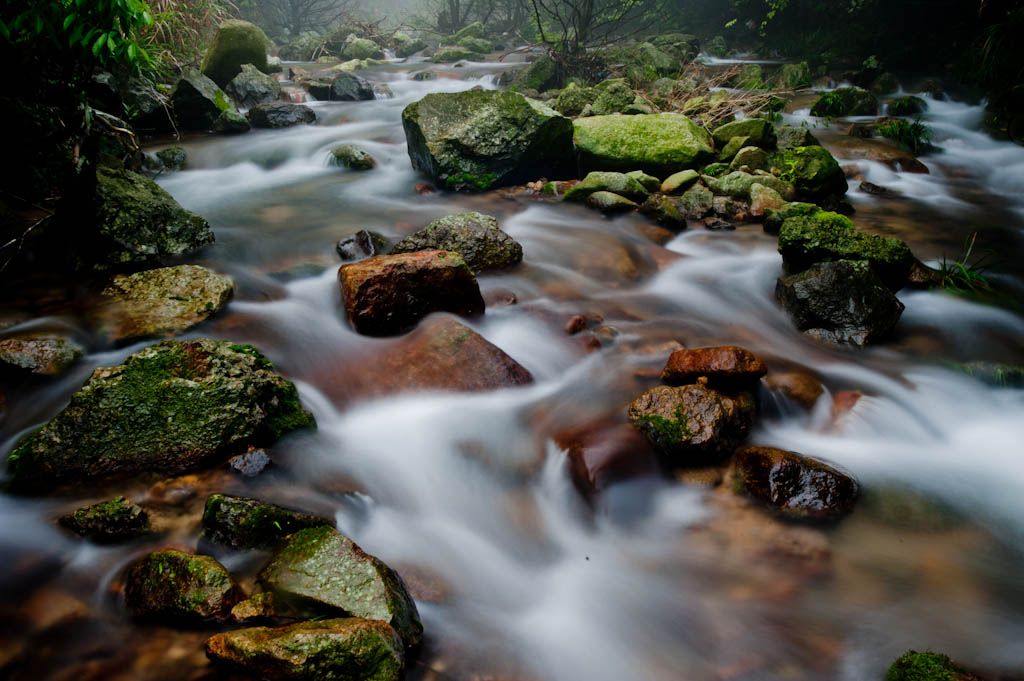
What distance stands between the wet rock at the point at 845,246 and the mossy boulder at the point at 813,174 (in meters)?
2.27

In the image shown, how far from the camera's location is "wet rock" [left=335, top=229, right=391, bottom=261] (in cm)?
552

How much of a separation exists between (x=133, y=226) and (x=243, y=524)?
3683 mm

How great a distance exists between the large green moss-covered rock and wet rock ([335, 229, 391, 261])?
3.56 meters

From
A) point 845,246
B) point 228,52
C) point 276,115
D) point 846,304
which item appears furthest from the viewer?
point 228,52

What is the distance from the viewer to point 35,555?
7.64 ft

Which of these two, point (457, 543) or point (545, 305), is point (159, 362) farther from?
point (545, 305)

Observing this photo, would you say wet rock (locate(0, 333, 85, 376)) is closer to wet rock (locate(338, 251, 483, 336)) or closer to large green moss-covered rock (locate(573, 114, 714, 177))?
wet rock (locate(338, 251, 483, 336))

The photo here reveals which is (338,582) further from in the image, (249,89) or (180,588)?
(249,89)

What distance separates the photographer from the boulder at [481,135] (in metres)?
7.23

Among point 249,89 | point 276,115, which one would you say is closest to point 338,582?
point 276,115

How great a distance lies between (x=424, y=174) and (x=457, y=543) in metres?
6.29

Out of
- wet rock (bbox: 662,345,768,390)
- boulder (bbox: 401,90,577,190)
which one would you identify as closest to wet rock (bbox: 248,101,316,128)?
boulder (bbox: 401,90,577,190)

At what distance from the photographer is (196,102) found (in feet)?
32.8

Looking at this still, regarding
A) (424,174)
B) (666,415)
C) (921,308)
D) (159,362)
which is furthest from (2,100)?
(921,308)
